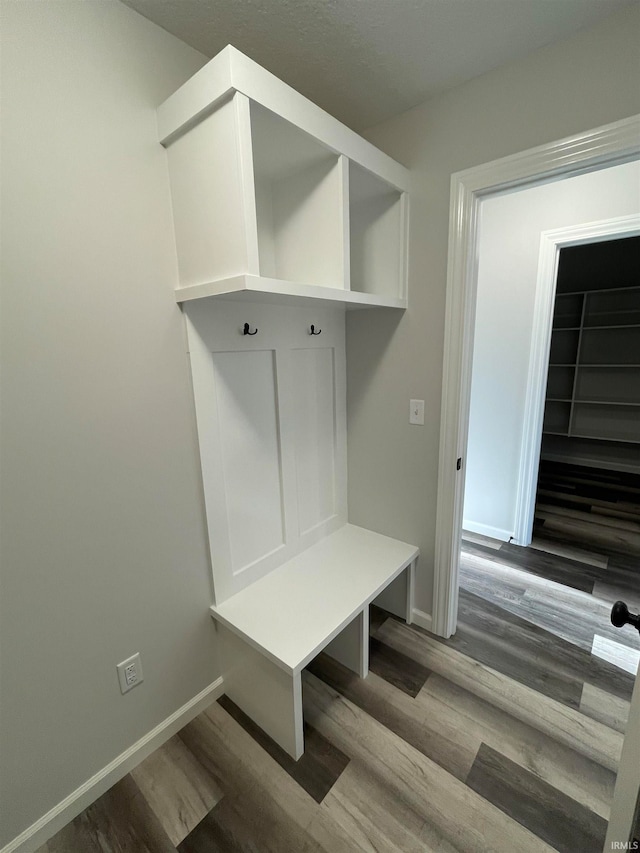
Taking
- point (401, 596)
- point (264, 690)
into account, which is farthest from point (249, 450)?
point (401, 596)

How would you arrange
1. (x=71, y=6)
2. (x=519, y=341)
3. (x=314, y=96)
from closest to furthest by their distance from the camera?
1. (x=71, y=6)
2. (x=314, y=96)
3. (x=519, y=341)

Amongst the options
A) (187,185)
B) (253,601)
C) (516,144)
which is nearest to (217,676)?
(253,601)

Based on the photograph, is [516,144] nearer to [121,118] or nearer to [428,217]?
[428,217]

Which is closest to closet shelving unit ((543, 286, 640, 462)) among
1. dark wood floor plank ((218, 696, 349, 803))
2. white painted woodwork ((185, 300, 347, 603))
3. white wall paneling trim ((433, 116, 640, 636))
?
white wall paneling trim ((433, 116, 640, 636))

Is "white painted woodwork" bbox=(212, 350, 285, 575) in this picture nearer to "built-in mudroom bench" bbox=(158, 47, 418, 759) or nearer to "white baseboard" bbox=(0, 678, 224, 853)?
"built-in mudroom bench" bbox=(158, 47, 418, 759)

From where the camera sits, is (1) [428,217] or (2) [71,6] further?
(1) [428,217]

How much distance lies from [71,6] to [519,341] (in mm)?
2625

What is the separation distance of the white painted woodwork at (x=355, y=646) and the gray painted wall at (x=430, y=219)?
1.51 feet

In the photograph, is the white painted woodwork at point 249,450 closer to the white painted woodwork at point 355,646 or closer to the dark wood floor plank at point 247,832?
the white painted woodwork at point 355,646

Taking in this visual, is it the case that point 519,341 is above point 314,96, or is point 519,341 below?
below

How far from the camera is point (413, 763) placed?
1285mm

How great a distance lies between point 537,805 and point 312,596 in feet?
3.13

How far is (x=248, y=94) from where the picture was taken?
37.6 inches

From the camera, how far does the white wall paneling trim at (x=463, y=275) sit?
119 centimetres
